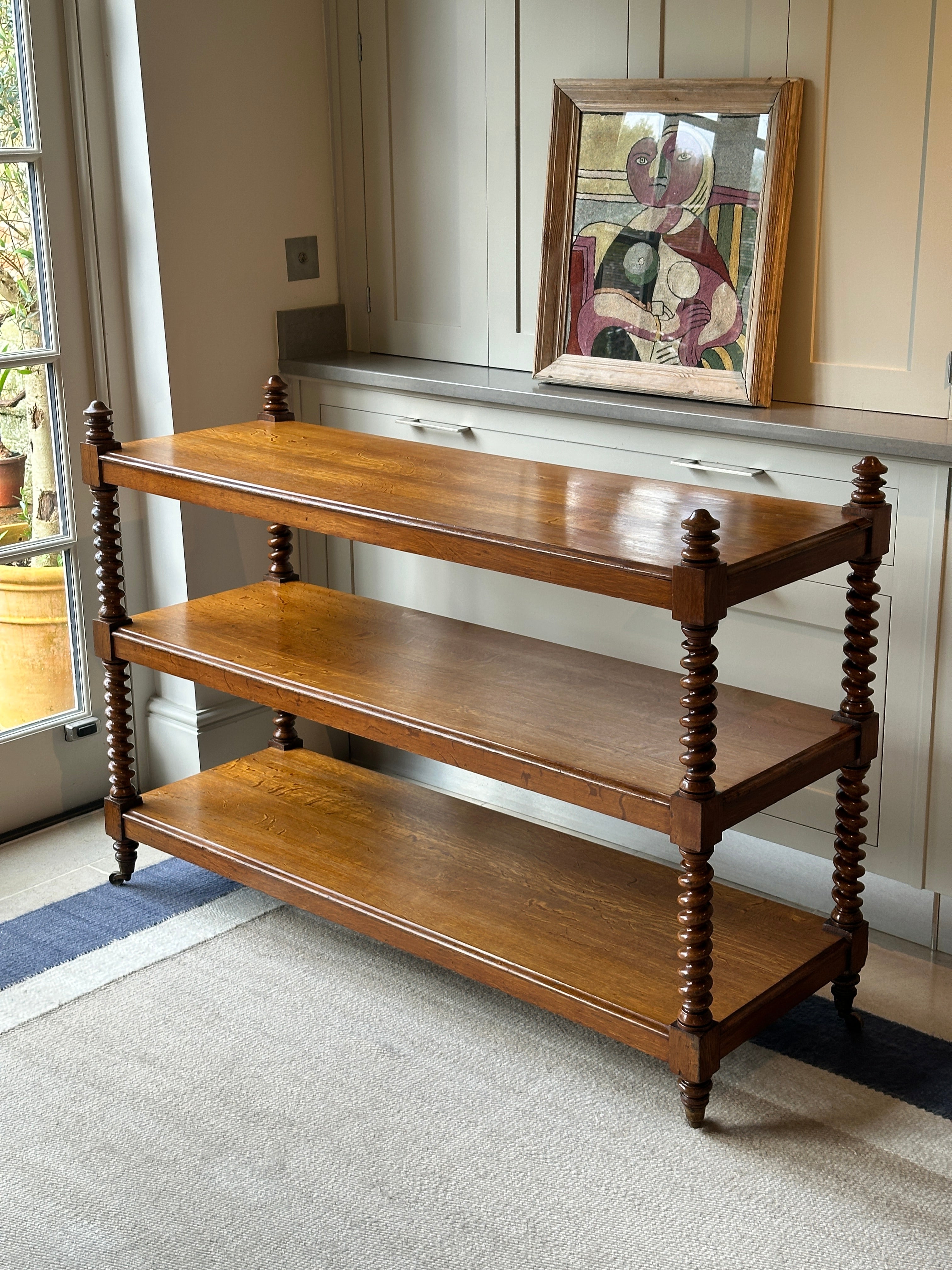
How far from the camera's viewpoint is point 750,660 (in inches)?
111

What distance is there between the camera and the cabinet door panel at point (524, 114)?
115 inches

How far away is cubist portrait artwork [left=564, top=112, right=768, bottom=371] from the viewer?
108 inches

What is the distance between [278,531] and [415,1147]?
1498 mm

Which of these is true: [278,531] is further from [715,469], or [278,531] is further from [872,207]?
[872,207]

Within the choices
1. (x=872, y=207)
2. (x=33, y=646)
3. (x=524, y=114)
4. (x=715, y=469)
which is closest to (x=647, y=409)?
(x=715, y=469)

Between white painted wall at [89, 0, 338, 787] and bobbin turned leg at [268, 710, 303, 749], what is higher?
white painted wall at [89, 0, 338, 787]

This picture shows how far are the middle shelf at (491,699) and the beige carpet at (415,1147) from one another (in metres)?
0.52

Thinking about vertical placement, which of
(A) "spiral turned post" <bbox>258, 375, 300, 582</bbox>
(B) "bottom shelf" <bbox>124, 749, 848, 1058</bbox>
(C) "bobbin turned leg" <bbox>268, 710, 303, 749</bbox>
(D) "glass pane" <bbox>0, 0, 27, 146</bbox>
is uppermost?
(D) "glass pane" <bbox>0, 0, 27, 146</bbox>

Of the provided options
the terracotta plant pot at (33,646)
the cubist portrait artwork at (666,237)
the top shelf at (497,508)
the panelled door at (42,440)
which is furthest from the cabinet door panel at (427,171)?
the terracotta plant pot at (33,646)

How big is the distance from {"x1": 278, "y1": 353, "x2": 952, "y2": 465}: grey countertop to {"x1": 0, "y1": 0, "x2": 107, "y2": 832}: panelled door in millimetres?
569

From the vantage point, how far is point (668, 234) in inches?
112

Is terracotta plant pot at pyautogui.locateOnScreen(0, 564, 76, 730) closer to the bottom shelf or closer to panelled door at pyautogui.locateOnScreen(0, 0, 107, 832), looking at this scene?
panelled door at pyautogui.locateOnScreen(0, 0, 107, 832)

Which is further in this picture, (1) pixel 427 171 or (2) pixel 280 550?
(1) pixel 427 171

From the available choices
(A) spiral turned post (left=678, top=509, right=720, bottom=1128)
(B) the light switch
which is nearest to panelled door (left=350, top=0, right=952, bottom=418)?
(B) the light switch
